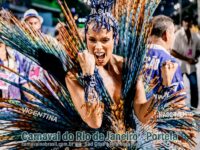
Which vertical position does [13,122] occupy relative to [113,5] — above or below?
below

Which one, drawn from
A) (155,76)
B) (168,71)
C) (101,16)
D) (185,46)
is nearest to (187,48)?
(185,46)

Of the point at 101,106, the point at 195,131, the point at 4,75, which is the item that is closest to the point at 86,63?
the point at 101,106

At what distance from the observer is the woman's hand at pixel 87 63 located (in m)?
2.84

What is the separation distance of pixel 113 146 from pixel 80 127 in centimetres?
21

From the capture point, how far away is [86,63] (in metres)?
2.84

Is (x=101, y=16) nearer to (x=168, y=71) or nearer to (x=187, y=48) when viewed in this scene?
(x=168, y=71)

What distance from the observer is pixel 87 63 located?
284 cm

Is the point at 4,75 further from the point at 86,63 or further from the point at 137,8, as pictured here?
the point at 137,8

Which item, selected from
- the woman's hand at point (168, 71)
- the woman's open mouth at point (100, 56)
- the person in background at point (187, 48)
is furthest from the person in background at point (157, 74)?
the person in background at point (187, 48)

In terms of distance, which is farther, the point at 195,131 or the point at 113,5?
the point at 195,131

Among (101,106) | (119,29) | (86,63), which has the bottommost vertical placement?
(101,106)

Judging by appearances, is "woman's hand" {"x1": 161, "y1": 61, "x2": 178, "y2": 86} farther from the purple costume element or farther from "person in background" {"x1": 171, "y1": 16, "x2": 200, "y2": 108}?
"person in background" {"x1": 171, "y1": 16, "x2": 200, "y2": 108}

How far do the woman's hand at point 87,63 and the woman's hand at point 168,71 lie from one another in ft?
1.48

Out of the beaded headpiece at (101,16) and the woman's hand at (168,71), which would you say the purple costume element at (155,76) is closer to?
the woman's hand at (168,71)
